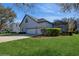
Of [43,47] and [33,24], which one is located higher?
[33,24]

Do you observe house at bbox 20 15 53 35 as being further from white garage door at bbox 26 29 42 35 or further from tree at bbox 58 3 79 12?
tree at bbox 58 3 79 12

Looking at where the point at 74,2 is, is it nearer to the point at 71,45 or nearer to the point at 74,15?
→ the point at 74,15

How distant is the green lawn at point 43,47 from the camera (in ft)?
13.9

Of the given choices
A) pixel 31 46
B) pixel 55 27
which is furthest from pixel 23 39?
pixel 55 27

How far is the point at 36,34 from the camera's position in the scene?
14.1ft

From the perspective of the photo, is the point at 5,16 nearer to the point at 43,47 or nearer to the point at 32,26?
the point at 32,26

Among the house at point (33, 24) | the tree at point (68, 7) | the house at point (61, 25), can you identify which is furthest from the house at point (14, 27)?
the tree at point (68, 7)

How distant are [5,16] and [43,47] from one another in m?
0.63

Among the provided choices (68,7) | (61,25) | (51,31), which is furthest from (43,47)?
(68,7)

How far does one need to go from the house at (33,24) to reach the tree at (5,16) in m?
0.16

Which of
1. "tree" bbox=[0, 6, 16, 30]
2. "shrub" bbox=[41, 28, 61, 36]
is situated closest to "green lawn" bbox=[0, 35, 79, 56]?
"shrub" bbox=[41, 28, 61, 36]

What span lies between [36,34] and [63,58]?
1.50 feet

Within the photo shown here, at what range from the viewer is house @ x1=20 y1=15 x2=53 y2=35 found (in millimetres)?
4277

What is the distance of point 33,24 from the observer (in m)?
4.30
